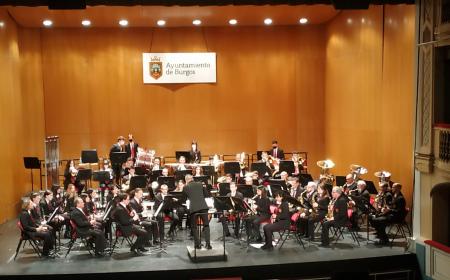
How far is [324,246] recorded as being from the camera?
42.5ft

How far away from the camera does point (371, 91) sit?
17094mm

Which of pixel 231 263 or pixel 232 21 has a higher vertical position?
pixel 232 21

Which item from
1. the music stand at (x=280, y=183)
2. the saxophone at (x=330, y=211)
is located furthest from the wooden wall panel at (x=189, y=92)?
the saxophone at (x=330, y=211)

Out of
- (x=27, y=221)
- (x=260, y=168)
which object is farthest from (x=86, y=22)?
(x=27, y=221)

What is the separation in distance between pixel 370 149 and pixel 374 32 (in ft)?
12.1

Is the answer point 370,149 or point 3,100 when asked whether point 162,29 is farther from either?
point 370,149

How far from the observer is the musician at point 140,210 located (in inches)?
512

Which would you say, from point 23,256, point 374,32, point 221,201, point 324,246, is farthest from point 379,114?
point 23,256

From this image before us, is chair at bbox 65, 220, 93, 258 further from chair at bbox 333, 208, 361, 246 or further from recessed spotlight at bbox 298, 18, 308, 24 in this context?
recessed spotlight at bbox 298, 18, 308, 24

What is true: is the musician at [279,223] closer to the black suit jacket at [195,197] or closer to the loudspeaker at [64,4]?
the black suit jacket at [195,197]

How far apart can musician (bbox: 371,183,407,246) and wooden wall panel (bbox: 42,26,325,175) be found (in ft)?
29.5

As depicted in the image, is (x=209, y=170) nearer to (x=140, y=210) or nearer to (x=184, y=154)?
(x=184, y=154)

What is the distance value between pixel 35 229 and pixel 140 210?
2.43 metres

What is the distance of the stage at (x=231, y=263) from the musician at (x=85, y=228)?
29cm
